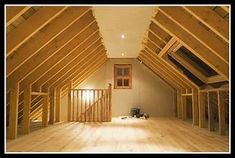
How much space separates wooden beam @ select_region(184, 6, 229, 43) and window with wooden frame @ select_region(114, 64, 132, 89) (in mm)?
7266

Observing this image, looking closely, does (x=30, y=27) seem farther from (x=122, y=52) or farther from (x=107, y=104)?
(x=122, y=52)

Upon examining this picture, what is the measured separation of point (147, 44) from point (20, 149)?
4781mm

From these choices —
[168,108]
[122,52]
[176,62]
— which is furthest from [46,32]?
[168,108]

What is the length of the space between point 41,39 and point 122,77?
669 cm

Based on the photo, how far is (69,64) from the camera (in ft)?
22.5

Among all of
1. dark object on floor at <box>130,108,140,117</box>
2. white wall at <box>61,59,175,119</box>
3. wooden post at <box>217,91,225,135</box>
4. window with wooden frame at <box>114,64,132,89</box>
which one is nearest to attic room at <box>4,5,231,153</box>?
wooden post at <box>217,91,225,135</box>

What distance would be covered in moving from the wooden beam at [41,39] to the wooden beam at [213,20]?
191 centimetres

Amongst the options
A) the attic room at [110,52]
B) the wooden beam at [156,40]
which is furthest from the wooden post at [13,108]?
the wooden beam at [156,40]

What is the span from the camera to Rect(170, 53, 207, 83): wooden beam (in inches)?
260

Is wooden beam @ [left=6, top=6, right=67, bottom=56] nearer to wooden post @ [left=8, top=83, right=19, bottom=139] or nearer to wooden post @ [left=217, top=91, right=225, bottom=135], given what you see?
wooden post @ [left=8, top=83, right=19, bottom=139]

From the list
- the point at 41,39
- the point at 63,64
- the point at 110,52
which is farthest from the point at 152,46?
the point at 41,39

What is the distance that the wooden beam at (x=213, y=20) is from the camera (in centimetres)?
372

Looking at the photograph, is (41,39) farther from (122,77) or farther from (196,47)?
(122,77)

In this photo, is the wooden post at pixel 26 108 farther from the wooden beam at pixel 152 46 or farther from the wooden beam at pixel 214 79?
the wooden beam at pixel 214 79
